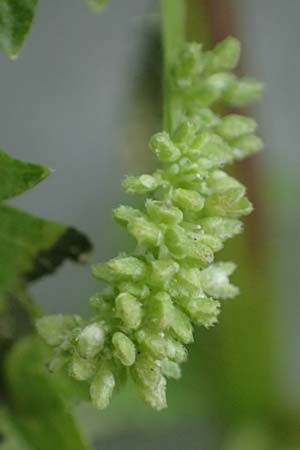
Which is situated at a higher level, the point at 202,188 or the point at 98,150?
the point at 202,188

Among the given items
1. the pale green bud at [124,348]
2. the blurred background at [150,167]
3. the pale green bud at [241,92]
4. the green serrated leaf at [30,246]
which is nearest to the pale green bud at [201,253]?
the pale green bud at [124,348]

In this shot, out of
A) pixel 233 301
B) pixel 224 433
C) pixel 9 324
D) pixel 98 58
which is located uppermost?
pixel 98 58

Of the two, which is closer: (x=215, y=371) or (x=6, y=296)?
(x=6, y=296)

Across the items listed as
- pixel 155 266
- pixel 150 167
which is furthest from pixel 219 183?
pixel 150 167

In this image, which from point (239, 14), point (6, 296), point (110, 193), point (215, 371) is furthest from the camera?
point (110, 193)

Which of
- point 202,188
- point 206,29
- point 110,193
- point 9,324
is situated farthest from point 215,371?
point 202,188

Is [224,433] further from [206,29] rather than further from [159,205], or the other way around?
[159,205]

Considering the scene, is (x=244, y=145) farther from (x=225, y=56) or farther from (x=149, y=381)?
(x=149, y=381)
